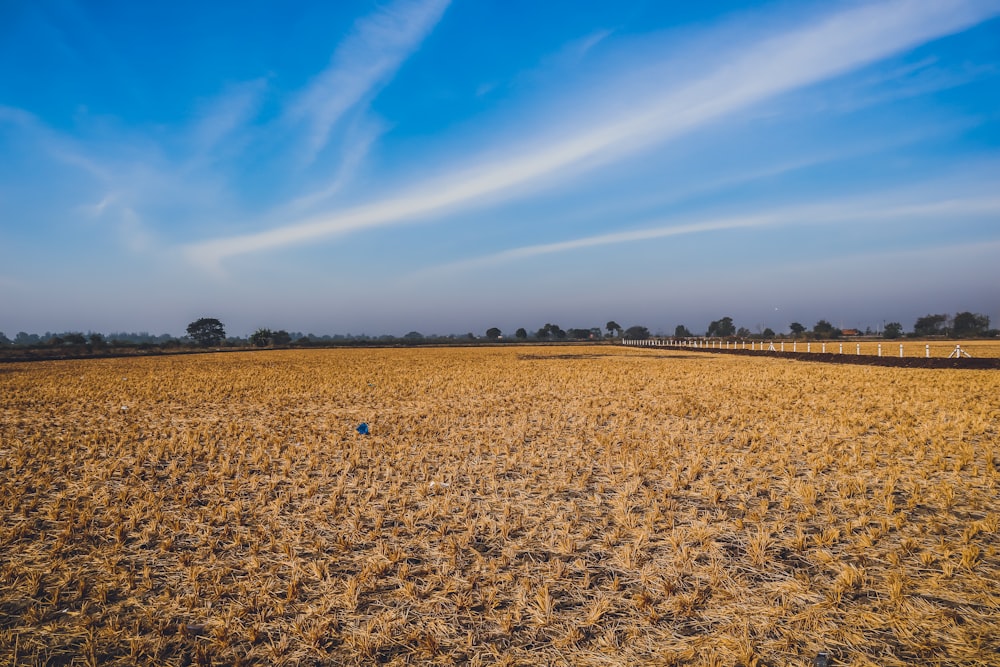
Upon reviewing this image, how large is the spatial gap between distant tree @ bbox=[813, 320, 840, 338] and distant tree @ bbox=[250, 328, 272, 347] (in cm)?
14954

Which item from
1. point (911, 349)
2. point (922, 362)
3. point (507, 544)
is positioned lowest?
point (507, 544)

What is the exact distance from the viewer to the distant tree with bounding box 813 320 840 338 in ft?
→ 505

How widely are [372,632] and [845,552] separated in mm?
5394

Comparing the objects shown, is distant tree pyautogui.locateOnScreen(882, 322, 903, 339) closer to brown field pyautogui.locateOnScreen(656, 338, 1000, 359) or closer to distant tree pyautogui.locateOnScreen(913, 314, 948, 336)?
distant tree pyautogui.locateOnScreen(913, 314, 948, 336)

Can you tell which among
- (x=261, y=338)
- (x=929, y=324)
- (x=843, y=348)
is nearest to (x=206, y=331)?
(x=261, y=338)

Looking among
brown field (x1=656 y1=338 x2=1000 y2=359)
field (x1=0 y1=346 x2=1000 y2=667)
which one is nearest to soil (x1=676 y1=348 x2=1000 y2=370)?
brown field (x1=656 y1=338 x2=1000 y2=359)

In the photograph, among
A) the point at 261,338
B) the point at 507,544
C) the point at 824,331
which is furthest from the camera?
the point at 824,331

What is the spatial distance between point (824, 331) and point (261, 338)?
166699mm

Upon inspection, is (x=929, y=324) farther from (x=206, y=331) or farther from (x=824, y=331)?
(x=206, y=331)

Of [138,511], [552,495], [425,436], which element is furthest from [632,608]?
[425,436]

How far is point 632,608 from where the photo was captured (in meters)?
5.02

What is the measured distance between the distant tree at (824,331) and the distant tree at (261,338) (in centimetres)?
14954

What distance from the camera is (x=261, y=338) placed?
120 metres

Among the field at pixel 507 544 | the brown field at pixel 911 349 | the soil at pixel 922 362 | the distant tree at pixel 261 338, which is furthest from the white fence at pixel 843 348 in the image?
the distant tree at pixel 261 338
